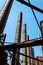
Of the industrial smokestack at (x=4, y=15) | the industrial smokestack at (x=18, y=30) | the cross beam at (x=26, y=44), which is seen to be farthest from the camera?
the industrial smokestack at (x=18, y=30)

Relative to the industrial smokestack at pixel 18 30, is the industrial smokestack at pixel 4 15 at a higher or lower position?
lower

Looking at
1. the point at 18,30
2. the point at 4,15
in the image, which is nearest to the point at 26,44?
the point at 4,15

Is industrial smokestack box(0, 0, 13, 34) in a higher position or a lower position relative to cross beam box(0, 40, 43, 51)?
higher

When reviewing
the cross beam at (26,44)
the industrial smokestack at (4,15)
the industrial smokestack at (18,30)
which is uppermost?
the industrial smokestack at (18,30)

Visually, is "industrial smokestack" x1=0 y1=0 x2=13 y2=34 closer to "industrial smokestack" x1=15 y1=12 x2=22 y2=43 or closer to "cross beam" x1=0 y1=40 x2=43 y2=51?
"cross beam" x1=0 y1=40 x2=43 y2=51

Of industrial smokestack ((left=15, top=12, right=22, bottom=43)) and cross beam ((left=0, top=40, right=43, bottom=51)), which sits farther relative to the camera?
industrial smokestack ((left=15, top=12, right=22, bottom=43))

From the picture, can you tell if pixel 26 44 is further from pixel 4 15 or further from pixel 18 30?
pixel 18 30

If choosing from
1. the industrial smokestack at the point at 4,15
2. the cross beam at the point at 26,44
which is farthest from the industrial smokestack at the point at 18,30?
the cross beam at the point at 26,44

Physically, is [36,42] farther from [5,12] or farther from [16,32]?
[16,32]

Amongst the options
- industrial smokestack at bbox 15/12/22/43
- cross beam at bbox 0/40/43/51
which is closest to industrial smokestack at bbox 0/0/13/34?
cross beam at bbox 0/40/43/51

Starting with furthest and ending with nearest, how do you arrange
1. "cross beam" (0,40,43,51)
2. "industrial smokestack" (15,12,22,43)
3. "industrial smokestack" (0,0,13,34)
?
"industrial smokestack" (15,12,22,43) → "industrial smokestack" (0,0,13,34) → "cross beam" (0,40,43,51)

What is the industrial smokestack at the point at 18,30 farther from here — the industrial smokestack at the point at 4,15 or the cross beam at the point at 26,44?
the cross beam at the point at 26,44

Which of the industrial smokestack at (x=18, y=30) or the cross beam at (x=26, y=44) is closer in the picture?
the cross beam at (x=26, y=44)

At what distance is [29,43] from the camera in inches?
221
